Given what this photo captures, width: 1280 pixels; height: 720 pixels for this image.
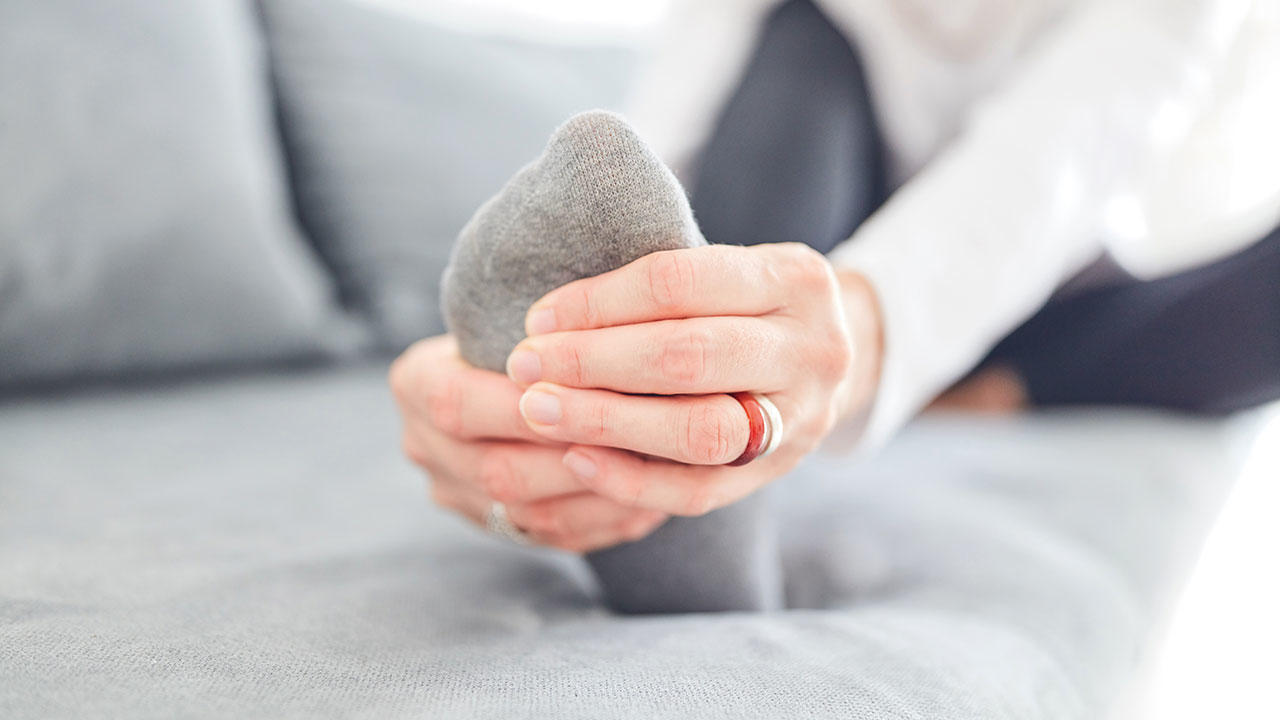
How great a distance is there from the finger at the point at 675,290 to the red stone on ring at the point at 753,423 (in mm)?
38

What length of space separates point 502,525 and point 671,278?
19 centimetres

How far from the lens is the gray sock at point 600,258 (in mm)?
324

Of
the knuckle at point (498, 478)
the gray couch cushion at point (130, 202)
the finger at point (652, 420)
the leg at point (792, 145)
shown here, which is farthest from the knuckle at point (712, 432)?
the gray couch cushion at point (130, 202)

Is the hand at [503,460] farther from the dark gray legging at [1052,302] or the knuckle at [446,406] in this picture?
the dark gray legging at [1052,302]

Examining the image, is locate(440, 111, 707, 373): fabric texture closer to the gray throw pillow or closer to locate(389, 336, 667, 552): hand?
locate(389, 336, 667, 552): hand

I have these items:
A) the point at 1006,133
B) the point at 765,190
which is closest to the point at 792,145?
the point at 765,190

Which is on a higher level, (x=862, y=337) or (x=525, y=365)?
(x=862, y=337)

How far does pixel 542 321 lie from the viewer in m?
0.35

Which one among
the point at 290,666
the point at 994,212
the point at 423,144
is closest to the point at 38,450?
the point at 290,666

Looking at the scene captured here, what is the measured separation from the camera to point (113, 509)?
47 centimetres

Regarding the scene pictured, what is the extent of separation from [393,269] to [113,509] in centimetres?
49

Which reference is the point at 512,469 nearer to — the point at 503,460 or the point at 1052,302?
the point at 503,460

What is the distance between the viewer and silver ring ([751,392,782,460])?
14.0 inches

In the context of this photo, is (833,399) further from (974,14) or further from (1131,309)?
(1131,309)
